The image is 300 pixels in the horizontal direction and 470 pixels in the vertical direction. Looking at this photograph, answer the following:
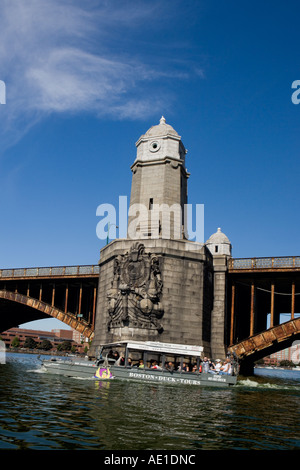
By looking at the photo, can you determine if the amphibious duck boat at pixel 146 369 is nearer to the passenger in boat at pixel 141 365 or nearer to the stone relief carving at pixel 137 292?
the passenger in boat at pixel 141 365

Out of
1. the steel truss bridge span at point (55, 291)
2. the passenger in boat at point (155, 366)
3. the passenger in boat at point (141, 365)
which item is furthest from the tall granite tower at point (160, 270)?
the steel truss bridge span at point (55, 291)

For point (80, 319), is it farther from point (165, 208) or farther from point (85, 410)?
point (85, 410)

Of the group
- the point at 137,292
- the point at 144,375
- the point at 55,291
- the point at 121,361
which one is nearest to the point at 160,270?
the point at 137,292

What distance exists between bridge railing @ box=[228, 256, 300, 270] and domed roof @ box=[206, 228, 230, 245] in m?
12.9

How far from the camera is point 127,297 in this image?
39.9m

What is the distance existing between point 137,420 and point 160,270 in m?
24.6

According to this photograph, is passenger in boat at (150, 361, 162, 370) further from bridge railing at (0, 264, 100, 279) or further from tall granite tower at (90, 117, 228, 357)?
bridge railing at (0, 264, 100, 279)

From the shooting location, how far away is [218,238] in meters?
58.8

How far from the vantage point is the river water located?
12.6m

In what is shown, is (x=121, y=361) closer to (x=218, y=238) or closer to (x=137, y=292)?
(x=137, y=292)

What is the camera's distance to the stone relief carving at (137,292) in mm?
39188

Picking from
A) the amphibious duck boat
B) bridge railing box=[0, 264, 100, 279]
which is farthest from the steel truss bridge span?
the amphibious duck boat

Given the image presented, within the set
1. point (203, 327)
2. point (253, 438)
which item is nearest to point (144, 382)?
point (203, 327)

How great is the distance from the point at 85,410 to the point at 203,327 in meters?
24.7
